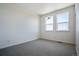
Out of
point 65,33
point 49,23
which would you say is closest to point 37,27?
point 49,23

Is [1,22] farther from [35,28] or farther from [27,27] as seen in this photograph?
[35,28]

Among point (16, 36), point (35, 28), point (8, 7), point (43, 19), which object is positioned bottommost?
point (16, 36)

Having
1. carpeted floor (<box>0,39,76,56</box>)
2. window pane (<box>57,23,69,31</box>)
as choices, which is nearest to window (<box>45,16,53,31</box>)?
window pane (<box>57,23,69,31</box>)

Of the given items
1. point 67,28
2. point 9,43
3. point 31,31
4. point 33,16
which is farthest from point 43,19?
point 9,43

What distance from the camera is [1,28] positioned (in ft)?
11.3

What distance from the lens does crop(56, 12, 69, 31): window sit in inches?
174

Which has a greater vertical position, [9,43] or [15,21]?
[15,21]

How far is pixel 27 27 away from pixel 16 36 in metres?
1.16

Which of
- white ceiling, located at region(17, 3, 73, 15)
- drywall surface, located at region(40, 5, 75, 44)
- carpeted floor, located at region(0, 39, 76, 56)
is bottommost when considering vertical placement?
carpeted floor, located at region(0, 39, 76, 56)

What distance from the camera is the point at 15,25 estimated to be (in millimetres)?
4172

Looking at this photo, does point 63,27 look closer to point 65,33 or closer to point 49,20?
point 65,33

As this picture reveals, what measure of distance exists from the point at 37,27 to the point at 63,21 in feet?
7.81

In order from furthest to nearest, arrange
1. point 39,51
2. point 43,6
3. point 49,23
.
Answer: point 49,23
point 43,6
point 39,51

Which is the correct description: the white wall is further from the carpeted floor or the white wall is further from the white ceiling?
the carpeted floor
